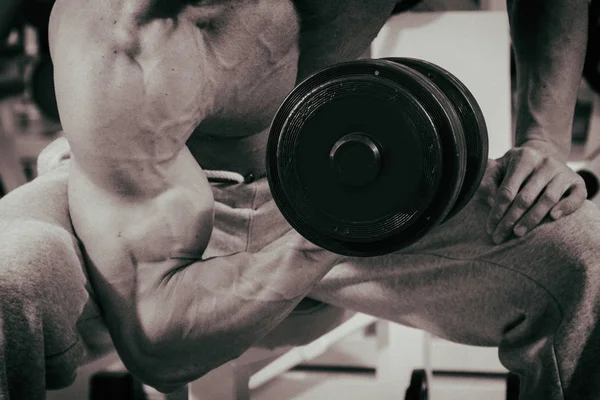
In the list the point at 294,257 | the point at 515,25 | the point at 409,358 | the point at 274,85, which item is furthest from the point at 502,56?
the point at 294,257

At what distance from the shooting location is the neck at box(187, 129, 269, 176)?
115 cm

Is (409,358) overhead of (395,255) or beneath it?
beneath

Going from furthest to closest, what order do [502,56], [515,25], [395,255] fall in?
[502,56], [515,25], [395,255]

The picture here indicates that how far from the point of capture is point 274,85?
41.6 inches

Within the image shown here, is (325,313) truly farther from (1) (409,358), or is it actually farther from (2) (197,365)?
(1) (409,358)

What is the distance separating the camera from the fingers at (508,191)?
1.03 m

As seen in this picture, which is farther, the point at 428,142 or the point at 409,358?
the point at 409,358

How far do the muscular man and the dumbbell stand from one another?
0.11m

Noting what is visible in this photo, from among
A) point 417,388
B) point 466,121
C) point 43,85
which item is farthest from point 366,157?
point 43,85

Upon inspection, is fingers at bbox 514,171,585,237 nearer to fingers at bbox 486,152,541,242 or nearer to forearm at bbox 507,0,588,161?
fingers at bbox 486,152,541,242

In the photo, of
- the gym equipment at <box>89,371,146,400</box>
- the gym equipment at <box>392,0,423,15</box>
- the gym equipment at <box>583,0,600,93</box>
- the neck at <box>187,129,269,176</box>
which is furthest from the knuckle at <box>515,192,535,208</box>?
the gym equipment at <box>583,0,600,93</box>

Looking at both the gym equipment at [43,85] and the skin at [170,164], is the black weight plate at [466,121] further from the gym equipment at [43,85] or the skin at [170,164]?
the gym equipment at [43,85]

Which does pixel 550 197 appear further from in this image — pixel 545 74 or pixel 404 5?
pixel 404 5

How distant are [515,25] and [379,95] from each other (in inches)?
19.7
